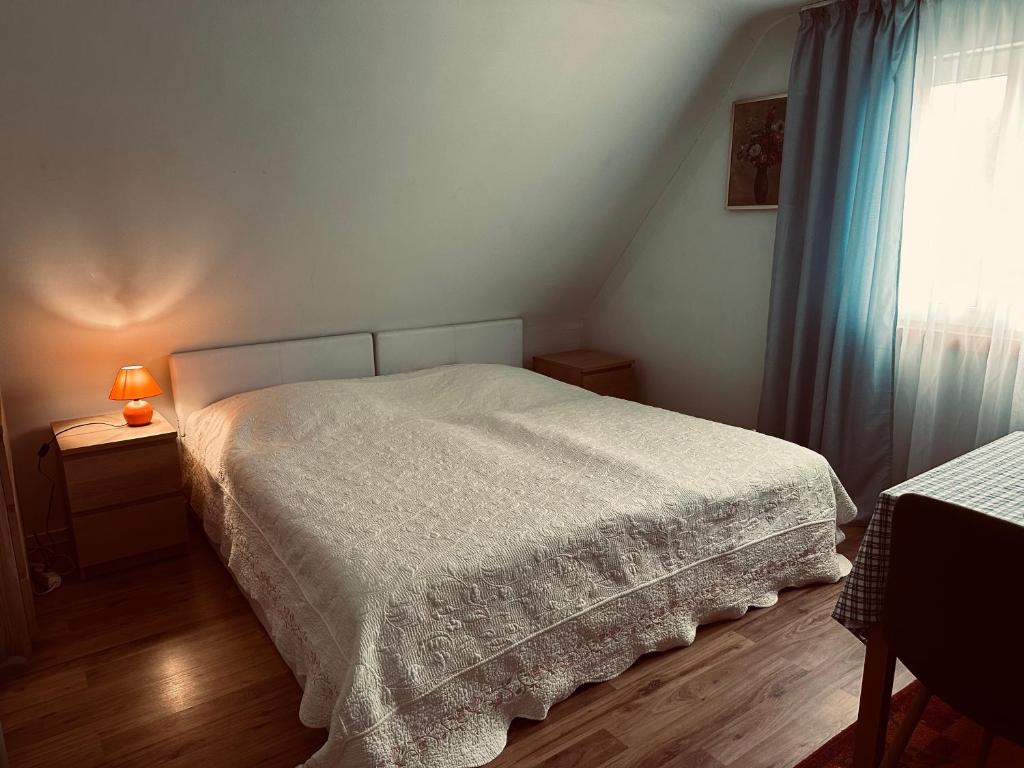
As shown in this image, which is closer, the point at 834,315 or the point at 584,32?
the point at 584,32

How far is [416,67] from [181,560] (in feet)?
6.92

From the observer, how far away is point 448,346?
13.1 feet

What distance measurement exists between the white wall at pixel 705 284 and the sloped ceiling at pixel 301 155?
0.15 meters

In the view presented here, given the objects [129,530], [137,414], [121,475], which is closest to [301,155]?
[137,414]

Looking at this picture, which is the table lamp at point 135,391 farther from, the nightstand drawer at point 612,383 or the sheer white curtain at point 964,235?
the sheer white curtain at point 964,235

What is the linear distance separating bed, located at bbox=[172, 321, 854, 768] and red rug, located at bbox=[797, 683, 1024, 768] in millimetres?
525

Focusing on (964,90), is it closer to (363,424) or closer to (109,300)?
(363,424)

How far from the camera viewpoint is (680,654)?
2.30 metres

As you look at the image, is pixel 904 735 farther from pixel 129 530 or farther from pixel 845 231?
pixel 129 530

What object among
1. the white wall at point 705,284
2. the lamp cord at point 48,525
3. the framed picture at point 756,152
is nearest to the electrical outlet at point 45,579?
the lamp cord at point 48,525

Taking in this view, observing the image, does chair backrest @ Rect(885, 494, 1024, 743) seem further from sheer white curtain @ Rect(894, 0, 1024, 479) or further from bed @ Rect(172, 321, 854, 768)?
sheer white curtain @ Rect(894, 0, 1024, 479)

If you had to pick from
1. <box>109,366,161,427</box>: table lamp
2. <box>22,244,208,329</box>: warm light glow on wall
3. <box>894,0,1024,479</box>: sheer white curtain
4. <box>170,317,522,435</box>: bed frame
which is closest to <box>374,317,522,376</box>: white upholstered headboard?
<box>170,317,522,435</box>: bed frame

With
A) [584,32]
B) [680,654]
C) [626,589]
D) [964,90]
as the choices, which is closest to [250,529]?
[626,589]

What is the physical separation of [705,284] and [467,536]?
7.88 feet
